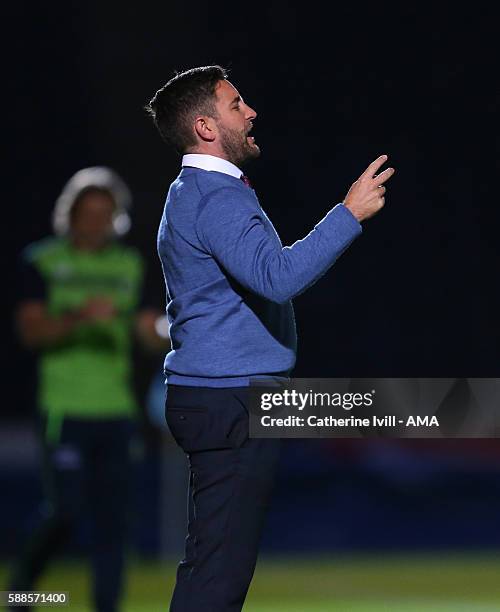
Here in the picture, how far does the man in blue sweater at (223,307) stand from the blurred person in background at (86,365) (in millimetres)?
1426

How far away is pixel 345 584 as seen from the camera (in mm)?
5895

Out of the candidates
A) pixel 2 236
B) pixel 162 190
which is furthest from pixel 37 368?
pixel 2 236

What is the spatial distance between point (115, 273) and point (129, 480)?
639 millimetres

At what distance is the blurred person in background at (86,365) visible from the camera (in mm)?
4250

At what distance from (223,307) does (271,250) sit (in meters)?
0.18

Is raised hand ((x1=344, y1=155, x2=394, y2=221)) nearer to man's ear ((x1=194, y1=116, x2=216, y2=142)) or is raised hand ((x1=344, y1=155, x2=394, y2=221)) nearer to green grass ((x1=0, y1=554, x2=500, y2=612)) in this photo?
man's ear ((x1=194, y1=116, x2=216, y2=142))

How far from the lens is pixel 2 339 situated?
934cm

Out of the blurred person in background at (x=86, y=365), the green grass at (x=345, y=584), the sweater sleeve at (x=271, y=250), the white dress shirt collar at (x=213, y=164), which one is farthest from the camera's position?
the green grass at (x=345, y=584)

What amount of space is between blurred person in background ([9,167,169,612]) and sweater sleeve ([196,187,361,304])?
1.54 metres

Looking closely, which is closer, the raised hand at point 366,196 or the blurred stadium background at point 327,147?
the raised hand at point 366,196

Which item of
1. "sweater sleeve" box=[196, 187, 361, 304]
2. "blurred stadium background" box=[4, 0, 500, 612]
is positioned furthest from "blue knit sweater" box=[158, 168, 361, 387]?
"blurred stadium background" box=[4, 0, 500, 612]

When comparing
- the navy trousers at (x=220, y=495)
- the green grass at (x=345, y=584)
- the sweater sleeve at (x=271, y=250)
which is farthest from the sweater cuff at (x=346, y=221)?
the green grass at (x=345, y=584)

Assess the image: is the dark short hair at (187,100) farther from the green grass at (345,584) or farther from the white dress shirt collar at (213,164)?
the green grass at (345,584)

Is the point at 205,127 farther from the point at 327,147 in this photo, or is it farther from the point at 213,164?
the point at 327,147
